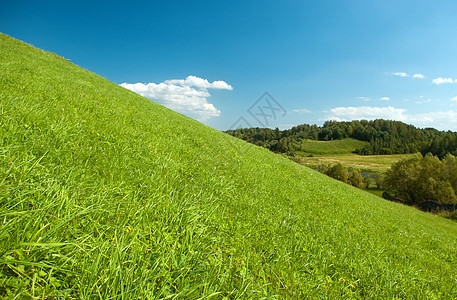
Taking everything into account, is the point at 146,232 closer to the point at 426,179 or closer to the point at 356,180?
the point at 426,179

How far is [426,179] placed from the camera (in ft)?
181

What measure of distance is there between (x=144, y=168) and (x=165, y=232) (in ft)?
6.46

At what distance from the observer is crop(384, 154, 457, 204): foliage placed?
51094mm

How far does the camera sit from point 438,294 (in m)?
3.96

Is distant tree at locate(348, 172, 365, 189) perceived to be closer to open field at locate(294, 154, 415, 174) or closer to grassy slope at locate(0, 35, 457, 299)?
open field at locate(294, 154, 415, 174)

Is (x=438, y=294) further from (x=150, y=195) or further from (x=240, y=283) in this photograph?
(x=150, y=195)

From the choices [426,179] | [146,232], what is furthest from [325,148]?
[146,232]

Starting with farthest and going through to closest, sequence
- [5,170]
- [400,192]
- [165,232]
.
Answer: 1. [400,192]
2. [165,232]
3. [5,170]

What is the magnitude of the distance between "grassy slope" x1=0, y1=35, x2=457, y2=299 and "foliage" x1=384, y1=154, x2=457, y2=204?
220ft

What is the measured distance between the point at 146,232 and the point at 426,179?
78.0 m

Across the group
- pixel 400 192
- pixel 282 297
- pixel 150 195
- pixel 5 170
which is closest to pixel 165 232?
pixel 150 195

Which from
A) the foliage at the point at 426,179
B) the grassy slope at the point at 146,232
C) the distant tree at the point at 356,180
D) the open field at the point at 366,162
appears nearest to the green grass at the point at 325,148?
the open field at the point at 366,162

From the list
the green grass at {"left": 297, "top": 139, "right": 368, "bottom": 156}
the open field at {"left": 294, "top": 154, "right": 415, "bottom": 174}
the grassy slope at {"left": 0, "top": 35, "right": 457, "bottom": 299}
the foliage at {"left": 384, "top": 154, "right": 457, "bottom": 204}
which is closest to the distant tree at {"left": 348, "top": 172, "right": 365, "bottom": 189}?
the foliage at {"left": 384, "top": 154, "right": 457, "bottom": 204}

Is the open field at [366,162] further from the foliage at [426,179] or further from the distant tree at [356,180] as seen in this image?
the foliage at [426,179]
